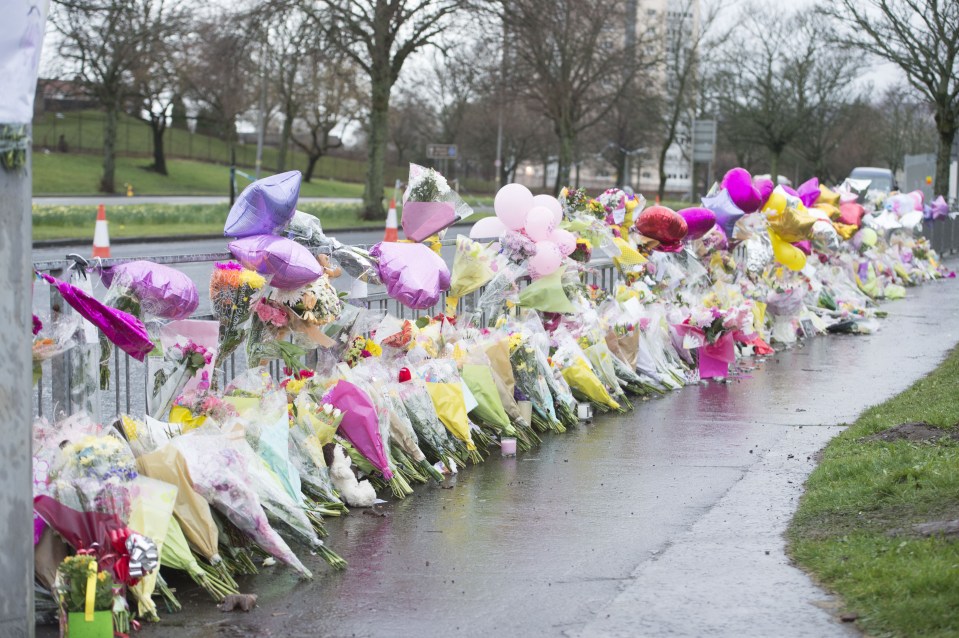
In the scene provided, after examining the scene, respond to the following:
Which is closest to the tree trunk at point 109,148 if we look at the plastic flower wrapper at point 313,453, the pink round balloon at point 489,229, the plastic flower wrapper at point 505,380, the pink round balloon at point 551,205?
the pink round balloon at point 489,229

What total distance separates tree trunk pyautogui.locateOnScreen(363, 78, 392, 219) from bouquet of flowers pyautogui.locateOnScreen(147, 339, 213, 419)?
25208 millimetres

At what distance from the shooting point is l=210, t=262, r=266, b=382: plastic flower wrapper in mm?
6262

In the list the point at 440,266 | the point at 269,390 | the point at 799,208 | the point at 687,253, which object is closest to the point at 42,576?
the point at 269,390

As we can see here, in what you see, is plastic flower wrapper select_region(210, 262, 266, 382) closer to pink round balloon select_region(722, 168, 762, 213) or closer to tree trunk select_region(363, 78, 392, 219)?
pink round balloon select_region(722, 168, 762, 213)

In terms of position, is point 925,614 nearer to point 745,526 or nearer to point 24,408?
point 745,526

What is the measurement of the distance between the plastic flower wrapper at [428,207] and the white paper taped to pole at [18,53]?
4.48 meters

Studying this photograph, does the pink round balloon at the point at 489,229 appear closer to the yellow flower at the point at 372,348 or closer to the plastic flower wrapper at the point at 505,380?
the plastic flower wrapper at the point at 505,380

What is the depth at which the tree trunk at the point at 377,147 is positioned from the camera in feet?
102

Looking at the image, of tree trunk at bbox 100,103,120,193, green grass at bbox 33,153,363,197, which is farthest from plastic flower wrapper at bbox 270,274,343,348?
green grass at bbox 33,153,363,197

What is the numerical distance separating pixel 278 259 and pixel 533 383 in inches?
96.1

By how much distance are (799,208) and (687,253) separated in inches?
117

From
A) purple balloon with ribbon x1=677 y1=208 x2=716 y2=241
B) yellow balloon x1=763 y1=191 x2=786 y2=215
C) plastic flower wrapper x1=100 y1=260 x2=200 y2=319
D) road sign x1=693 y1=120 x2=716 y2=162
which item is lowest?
plastic flower wrapper x1=100 y1=260 x2=200 y2=319

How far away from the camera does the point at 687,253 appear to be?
11938 mm

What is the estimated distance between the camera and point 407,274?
24.9 ft
